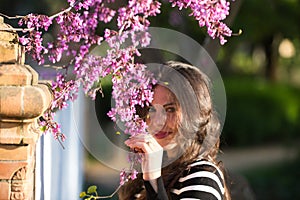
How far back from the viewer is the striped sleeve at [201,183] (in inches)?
98.0

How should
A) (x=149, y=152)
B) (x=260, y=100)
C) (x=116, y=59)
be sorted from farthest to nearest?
(x=260, y=100), (x=116, y=59), (x=149, y=152)

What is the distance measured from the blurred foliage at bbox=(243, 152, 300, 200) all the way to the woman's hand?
6.83 m

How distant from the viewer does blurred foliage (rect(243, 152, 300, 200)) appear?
919 cm

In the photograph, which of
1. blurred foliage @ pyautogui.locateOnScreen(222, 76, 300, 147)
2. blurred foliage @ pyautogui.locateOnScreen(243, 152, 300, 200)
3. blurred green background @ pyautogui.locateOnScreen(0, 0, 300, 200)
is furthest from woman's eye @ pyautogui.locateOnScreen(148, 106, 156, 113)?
blurred foliage @ pyautogui.locateOnScreen(222, 76, 300, 147)

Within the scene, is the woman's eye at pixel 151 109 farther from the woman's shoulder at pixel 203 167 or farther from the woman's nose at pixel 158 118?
the woman's shoulder at pixel 203 167

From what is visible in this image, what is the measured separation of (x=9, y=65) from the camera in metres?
2.14

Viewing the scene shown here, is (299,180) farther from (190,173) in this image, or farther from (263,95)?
(190,173)

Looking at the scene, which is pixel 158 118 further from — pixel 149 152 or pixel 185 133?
pixel 149 152

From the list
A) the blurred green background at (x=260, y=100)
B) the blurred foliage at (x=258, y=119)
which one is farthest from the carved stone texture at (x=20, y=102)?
the blurred foliage at (x=258, y=119)

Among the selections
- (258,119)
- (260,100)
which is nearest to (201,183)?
(258,119)

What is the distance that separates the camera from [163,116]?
2639mm

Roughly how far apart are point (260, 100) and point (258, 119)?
681 millimetres

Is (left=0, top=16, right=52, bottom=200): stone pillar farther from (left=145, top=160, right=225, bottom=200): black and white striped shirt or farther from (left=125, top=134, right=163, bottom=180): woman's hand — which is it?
(left=145, top=160, right=225, bottom=200): black and white striped shirt

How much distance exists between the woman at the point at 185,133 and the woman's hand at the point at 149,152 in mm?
57
